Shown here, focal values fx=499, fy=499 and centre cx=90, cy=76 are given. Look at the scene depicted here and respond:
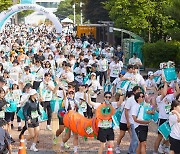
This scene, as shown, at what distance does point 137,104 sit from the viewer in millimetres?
9867

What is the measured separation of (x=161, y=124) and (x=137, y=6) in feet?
63.5

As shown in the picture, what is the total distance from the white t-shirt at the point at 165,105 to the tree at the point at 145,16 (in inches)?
712

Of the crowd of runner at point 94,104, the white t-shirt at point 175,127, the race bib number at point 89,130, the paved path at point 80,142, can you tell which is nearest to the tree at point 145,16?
the crowd of runner at point 94,104

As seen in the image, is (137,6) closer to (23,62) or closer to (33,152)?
(23,62)

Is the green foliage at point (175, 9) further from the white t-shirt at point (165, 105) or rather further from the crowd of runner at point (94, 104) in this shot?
the white t-shirt at point (165, 105)

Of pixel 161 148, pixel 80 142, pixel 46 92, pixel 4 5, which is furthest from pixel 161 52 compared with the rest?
pixel 4 5

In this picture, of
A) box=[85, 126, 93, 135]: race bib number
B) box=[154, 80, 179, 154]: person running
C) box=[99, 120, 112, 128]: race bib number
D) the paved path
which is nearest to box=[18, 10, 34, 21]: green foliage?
the paved path

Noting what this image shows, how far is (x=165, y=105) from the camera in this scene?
10.7 meters

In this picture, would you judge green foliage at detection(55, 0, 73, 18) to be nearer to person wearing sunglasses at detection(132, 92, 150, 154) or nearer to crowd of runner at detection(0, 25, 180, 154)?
crowd of runner at detection(0, 25, 180, 154)

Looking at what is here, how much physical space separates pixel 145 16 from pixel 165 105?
1887 centimetres

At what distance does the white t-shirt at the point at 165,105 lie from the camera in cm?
1063

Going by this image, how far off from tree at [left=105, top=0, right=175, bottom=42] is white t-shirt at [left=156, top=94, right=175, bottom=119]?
1808 centimetres

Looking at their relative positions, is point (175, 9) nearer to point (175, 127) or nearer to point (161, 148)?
point (161, 148)

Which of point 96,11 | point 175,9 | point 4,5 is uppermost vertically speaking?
point 4,5
